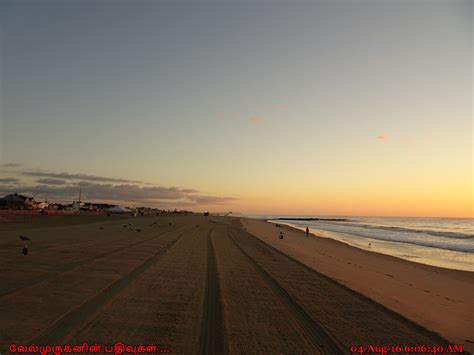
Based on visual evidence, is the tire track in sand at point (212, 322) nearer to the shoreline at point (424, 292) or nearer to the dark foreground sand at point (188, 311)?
the dark foreground sand at point (188, 311)

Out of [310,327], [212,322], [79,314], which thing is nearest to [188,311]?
[212,322]

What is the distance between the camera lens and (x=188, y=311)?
8133 millimetres

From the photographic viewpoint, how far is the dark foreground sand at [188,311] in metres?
6.32

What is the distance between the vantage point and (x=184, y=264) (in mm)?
15344

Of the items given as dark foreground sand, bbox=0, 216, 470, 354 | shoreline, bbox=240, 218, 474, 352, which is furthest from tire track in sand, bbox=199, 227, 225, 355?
shoreline, bbox=240, 218, 474, 352

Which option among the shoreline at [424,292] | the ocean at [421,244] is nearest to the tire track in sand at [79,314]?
the shoreline at [424,292]

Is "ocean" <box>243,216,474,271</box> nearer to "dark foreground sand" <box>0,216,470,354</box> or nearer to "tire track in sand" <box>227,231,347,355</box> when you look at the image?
"dark foreground sand" <box>0,216,470,354</box>

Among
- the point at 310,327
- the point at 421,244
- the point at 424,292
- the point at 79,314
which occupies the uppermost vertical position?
the point at 79,314

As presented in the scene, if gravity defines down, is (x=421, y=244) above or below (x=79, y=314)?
below

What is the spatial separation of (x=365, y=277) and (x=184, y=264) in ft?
28.5

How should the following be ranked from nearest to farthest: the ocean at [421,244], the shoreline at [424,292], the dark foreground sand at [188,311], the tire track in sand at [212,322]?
the tire track in sand at [212,322] < the dark foreground sand at [188,311] < the shoreline at [424,292] < the ocean at [421,244]

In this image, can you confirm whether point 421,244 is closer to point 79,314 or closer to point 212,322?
point 212,322

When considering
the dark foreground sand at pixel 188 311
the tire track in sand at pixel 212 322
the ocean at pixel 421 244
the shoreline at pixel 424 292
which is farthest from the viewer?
the ocean at pixel 421 244

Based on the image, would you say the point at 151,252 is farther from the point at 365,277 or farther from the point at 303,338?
the point at 303,338
